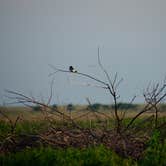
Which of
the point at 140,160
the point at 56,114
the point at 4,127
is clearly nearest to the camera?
the point at 140,160

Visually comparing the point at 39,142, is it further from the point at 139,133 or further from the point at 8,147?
the point at 139,133

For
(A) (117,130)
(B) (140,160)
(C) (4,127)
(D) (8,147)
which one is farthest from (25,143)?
(C) (4,127)

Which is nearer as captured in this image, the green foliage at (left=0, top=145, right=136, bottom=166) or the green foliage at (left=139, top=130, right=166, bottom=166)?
the green foliage at (left=0, top=145, right=136, bottom=166)

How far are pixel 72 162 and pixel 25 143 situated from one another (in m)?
2.34

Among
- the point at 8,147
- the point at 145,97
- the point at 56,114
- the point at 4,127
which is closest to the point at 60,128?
the point at 56,114

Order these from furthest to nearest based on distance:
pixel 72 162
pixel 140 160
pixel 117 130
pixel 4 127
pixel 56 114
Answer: pixel 4 127, pixel 56 114, pixel 117 130, pixel 140 160, pixel 72 162

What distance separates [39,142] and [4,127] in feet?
14.3

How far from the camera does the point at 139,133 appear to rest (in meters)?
11.2

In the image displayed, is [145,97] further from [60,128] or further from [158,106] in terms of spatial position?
[60,128]

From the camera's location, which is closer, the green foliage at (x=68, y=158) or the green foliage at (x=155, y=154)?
the green foliage at (x=68, y=158)

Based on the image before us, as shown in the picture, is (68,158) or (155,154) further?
(155,154)

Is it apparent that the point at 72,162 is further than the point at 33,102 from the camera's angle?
No

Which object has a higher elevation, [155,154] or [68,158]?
[155,154]

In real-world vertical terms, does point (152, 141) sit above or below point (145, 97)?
below
